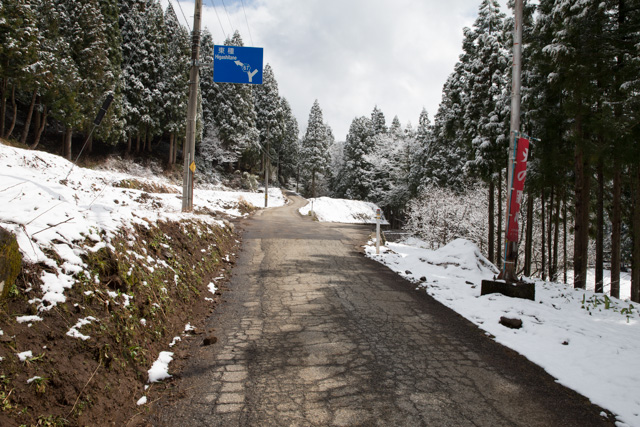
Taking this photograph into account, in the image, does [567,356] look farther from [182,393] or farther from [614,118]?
[614,118]

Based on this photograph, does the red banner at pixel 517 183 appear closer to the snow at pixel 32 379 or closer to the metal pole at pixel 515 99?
the metal pole at pixel 515 99

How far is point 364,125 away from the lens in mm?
51031

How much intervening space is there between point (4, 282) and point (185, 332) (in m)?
2.16

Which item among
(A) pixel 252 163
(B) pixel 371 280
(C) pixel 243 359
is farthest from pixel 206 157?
(C) pixel 243 359

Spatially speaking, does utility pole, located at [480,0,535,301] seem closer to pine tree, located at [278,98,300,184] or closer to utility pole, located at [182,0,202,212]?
utility pole, located at [182,0,202,212]

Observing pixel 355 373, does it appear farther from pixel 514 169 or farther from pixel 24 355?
pixel 514 169

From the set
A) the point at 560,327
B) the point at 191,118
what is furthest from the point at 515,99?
the point at 191,118

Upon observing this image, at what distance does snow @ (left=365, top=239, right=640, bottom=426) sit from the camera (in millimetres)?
3414

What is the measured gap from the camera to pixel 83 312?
2.93 m

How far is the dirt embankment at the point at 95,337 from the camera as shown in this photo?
7.16 feet

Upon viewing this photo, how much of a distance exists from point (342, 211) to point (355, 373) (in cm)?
3332

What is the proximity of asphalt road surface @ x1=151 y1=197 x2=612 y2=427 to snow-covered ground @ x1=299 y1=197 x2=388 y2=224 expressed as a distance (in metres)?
25.4

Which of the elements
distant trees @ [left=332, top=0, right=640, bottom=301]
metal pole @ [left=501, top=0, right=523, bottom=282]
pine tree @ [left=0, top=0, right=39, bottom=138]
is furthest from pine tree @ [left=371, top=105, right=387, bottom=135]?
metal pole @ [left=501, top=0, right=523, bottom=282]

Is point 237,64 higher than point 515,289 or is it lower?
higher
